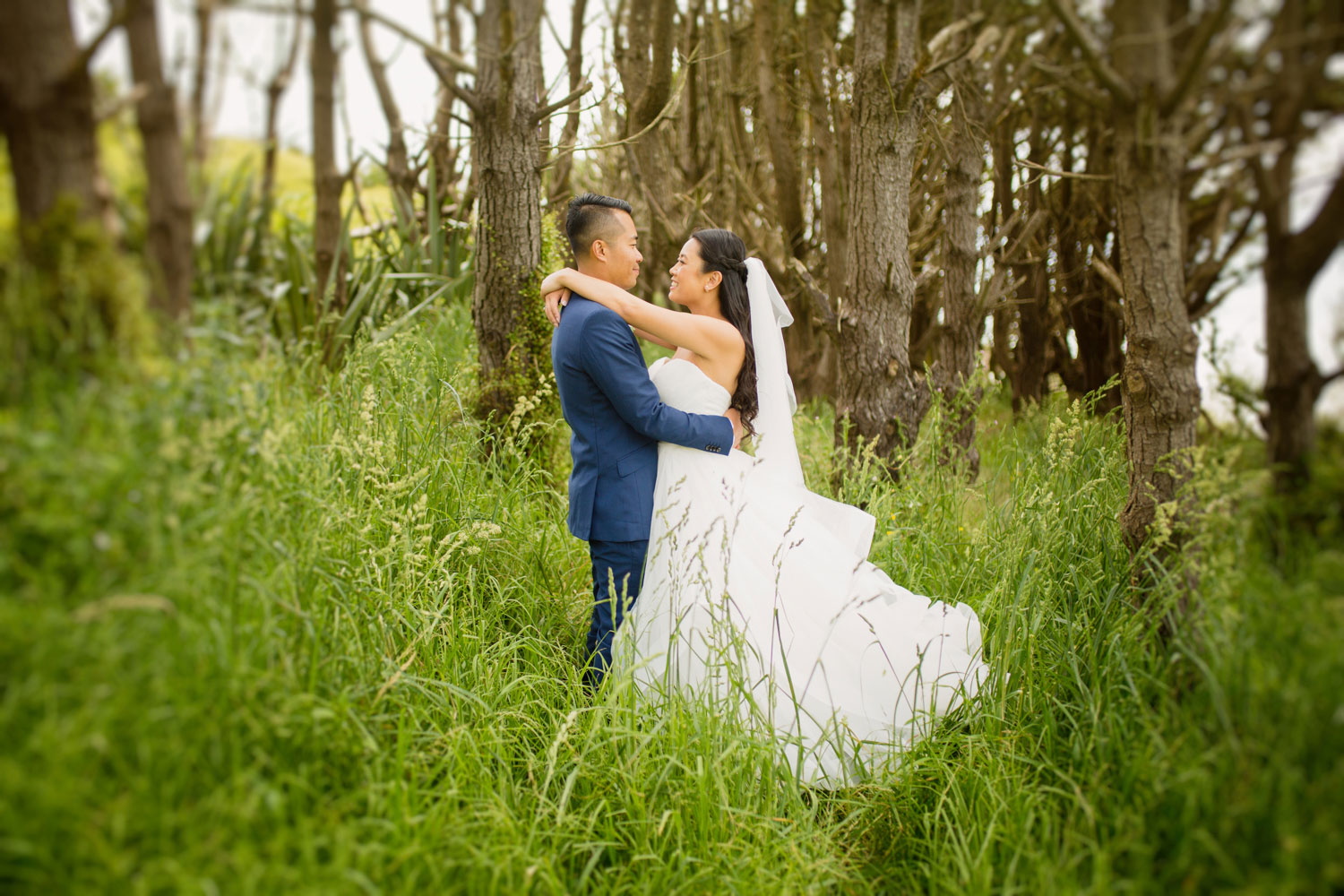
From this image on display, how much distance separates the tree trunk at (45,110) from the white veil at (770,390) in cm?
213

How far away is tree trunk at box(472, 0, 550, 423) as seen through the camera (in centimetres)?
370

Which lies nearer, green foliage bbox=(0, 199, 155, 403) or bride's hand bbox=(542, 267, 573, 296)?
green foliage bbox=(0, 199, 155, 403)

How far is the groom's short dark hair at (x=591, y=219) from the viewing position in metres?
3.09

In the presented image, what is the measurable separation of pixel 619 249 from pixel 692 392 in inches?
24.4

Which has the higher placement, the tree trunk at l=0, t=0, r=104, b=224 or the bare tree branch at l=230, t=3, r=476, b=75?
the bare tree branch at l=230, t=3, r=476, b=75

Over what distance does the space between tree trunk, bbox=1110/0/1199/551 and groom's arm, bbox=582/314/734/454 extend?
4.51ft

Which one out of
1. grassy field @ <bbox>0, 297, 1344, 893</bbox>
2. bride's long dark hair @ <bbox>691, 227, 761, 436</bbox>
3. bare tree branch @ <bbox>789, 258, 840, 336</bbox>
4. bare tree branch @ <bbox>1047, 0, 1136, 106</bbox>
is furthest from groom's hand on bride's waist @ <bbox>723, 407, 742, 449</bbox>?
bare tree branch @ <bbox>1047, 0, 1136, 106</bbox>

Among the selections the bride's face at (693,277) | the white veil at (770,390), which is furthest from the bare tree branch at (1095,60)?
the bride's face at (693,277)

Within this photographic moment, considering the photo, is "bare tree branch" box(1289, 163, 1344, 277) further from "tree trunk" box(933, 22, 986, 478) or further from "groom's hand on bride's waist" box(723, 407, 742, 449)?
"tree trunk" box(933, 22, 986, 478)

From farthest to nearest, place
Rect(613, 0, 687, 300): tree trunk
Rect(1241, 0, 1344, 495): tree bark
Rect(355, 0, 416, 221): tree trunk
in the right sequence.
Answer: Rect(355, 0, 416, 221): tree trunk, Rect(613, 0, 687, 300): tree trunk, Rect(1241, 0, 1344, 495): tree bark

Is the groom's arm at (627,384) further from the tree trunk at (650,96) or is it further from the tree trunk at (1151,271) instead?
the tree trunk at (650,96)

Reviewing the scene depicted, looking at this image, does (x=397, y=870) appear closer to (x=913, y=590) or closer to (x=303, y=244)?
(x=913, y=590)

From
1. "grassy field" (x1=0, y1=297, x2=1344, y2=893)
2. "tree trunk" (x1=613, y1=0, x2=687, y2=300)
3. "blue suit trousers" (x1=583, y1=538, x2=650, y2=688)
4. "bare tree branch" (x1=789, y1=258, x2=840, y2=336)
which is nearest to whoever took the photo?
"grassy field" (x1=0, y1=297, x2=1344, y2=893)

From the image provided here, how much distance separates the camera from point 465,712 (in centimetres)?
247
